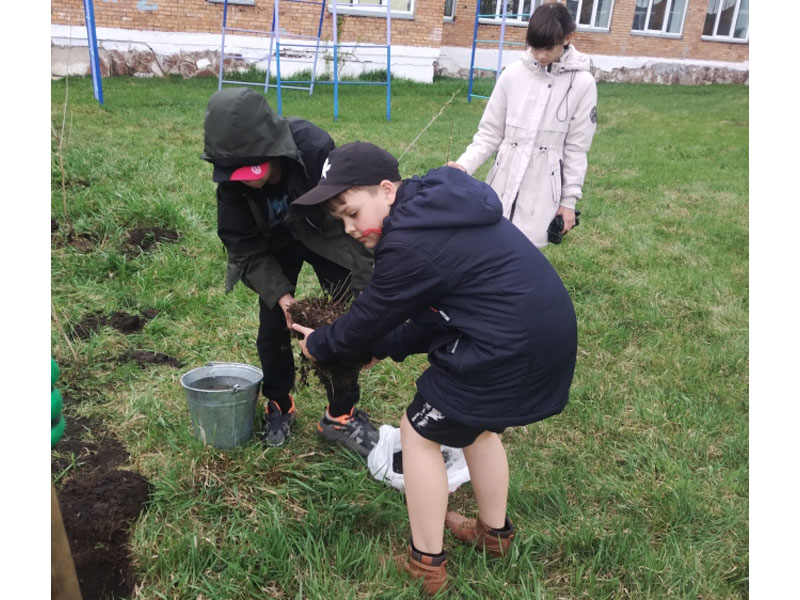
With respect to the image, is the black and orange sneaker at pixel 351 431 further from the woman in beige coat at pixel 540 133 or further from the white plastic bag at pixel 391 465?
the woman in beige coat at pixel 540 133

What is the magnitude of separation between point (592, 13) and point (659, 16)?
7.53 ft

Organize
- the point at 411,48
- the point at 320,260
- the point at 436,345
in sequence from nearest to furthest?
1. the point at 436,345
2. the point at 320,260
3. the point at 411,48

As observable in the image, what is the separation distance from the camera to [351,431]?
9.35 feet

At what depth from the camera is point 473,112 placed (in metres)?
12.0

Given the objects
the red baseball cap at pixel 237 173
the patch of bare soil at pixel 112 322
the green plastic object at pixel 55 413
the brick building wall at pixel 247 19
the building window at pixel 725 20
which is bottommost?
the patch of bare soil at pixel 112 322

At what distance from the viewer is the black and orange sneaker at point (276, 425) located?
2822 mm

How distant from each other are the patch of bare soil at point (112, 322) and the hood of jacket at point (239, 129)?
191 centimetres

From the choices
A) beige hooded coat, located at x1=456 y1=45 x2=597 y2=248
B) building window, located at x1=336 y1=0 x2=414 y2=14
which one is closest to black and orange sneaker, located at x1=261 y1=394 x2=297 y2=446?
beige hooded coat, located at x1=456 y1=45 x2=597 y2=248

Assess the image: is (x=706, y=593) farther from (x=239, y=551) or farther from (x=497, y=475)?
(x=239, y=551)

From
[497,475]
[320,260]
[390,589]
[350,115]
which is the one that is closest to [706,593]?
[497,475]

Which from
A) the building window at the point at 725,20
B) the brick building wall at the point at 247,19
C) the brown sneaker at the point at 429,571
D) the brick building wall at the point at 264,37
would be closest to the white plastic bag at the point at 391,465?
the brown sneaker at the point at 429,571

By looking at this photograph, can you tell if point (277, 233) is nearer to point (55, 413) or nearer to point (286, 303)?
point (286, 303)

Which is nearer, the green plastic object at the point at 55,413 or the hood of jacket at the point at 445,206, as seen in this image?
the green plastic object at the point at 55,413

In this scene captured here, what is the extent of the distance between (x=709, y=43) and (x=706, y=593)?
68.4 feet
